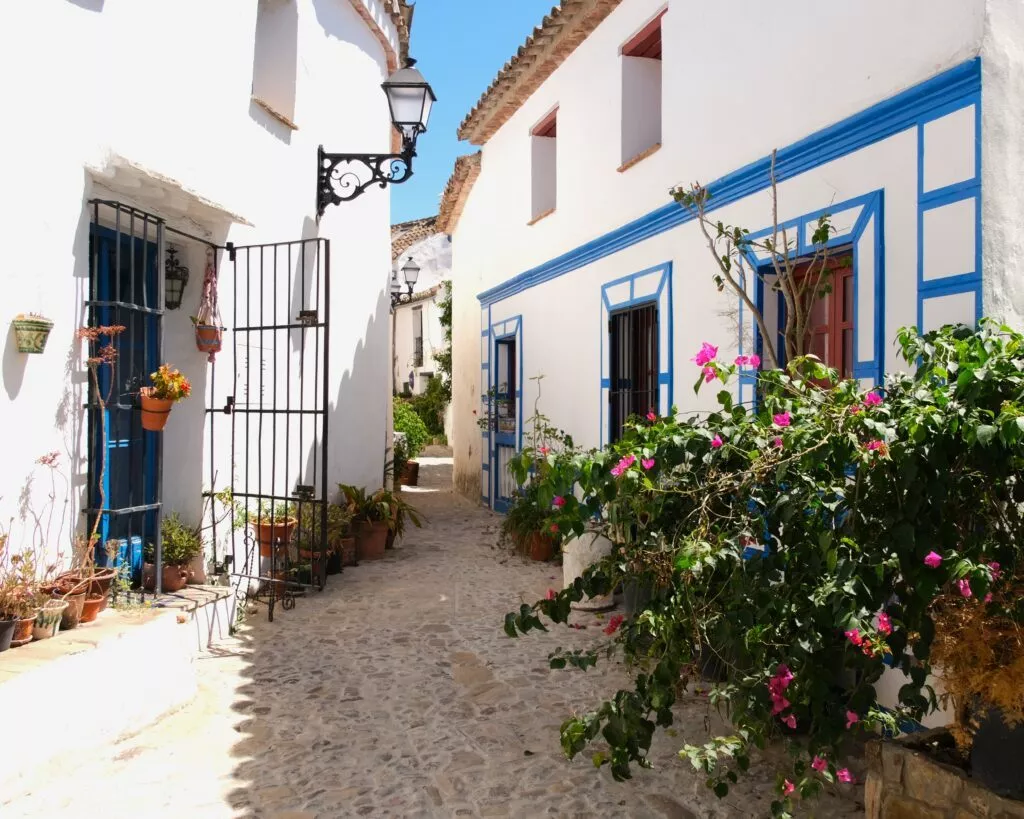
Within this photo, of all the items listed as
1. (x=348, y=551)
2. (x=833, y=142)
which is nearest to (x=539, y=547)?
(x=348, y=551)

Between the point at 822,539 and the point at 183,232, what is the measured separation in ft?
14.8

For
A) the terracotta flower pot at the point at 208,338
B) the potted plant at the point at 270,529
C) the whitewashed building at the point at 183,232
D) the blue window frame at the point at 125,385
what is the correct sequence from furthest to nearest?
the potted plant at the point at 270,529
the terracotta flower pot at the point at 208,338
the blue window frame at the point at 125,385
the whitewashed building at the point at 183,232

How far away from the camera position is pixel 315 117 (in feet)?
23.6

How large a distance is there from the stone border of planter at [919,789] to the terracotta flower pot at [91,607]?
11.4 feet

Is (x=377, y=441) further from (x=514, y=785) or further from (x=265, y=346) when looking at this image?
(x=514, y=785)

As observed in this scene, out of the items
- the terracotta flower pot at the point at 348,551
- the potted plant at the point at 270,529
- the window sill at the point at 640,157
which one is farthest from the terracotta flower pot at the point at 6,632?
the window sill at the point at 640,157

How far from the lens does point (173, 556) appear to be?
5289mm

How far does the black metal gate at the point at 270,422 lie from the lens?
5.84 metres

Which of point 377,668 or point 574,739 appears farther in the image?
point 377,668

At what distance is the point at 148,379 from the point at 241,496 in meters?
1.28

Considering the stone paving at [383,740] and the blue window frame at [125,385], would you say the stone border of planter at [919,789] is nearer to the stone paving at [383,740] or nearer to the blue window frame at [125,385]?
the stone paving at [383,740]

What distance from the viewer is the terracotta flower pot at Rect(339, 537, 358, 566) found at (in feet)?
24.5

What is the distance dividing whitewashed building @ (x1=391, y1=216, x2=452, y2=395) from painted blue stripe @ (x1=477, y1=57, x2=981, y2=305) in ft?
52.0

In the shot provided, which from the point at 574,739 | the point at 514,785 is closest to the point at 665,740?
the point at 514,785
